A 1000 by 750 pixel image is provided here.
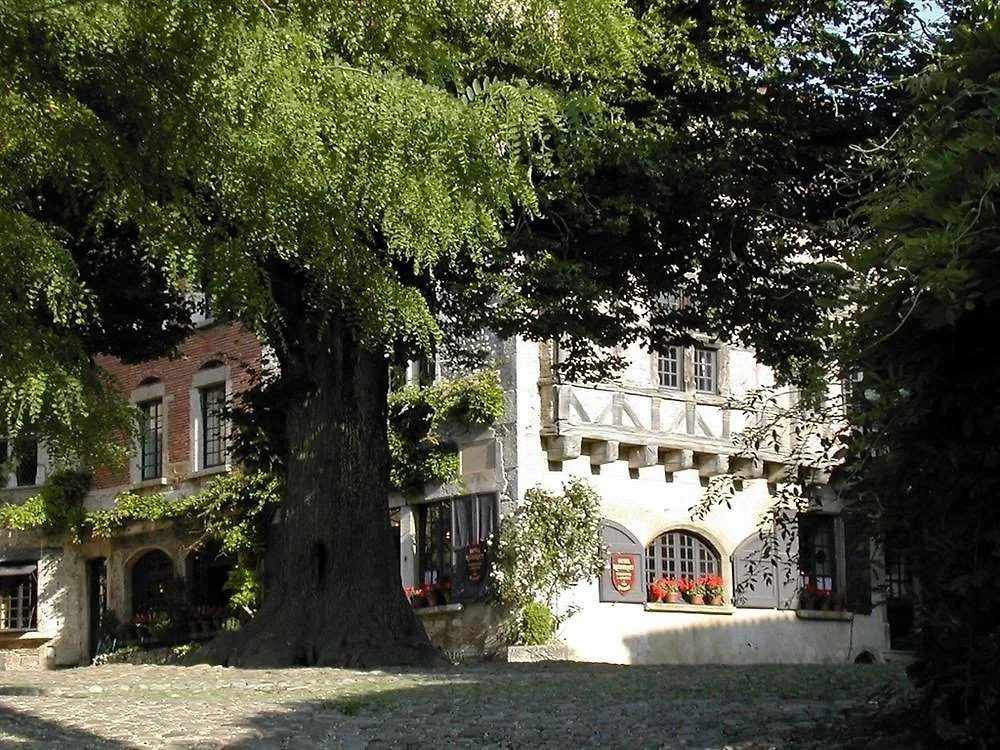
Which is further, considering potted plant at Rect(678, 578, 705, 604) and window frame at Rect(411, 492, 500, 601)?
potted plant at Rect(678, 578, 705, 604)

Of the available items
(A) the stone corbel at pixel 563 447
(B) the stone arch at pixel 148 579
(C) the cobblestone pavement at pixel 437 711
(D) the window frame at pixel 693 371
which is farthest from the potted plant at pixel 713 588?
(C) the cobblestone pavement at pixel 437 711

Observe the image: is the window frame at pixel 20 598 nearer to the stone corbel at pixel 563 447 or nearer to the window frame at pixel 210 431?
the window frame at pixel 210 431

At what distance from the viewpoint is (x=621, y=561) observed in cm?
2578

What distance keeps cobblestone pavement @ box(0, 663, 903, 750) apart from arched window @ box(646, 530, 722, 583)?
13.5 m

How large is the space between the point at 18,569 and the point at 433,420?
11.2m

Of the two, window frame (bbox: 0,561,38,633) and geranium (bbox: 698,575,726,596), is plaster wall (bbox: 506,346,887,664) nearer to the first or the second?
geranium (bbox: 698,575,726,596)

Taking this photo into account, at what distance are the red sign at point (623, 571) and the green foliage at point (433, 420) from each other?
2.82 m

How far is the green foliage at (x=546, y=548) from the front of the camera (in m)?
24.4

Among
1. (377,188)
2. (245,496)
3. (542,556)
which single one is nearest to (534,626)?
(542,556)

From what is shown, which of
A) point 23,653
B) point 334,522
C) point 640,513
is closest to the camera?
point 334,522

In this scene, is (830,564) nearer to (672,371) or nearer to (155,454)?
Result: (672,371)

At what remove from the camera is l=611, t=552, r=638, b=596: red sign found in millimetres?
25641

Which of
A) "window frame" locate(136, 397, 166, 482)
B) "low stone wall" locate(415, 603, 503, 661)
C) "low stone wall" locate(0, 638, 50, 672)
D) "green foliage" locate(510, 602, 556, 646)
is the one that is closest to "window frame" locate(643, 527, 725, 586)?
"green foliage" locate(510, 602, 556, 646)

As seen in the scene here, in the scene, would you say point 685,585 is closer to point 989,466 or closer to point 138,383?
point 138,383
